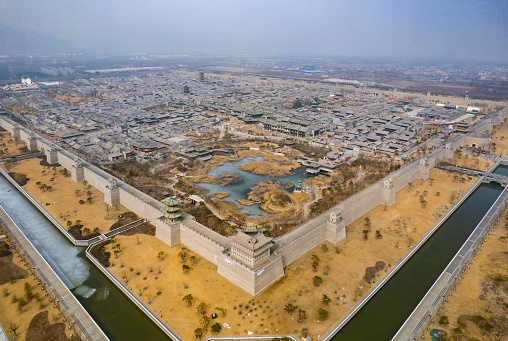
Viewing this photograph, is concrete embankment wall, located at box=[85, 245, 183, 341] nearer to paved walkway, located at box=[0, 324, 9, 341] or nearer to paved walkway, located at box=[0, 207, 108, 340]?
paved walkway, located at box=[0, 207, 108, 340]

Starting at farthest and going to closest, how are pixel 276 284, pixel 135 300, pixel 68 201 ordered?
pixel 68 201 → pixel 276 284 → pixel 135 300

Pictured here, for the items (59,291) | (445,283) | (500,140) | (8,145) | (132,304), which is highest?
(500,140)

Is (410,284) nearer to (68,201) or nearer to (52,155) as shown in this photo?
(68,201)

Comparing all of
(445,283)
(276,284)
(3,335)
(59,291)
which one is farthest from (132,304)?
(445,283)

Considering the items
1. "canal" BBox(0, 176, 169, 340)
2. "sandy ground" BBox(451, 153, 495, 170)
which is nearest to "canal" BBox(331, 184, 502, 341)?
"canal" BBox(0, 176, 169, 340)

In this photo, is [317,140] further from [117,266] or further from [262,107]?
[117,266]

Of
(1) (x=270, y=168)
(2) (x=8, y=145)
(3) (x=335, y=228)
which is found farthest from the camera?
(2) (x=8, y=145)

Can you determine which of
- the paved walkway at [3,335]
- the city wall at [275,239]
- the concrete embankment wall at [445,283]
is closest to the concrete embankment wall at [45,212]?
the city wall at [275,239]
